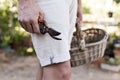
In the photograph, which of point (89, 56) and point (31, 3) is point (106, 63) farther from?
point (31, 3)

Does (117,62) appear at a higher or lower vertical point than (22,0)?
lower

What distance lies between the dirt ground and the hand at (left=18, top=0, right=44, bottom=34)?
85.4 inches

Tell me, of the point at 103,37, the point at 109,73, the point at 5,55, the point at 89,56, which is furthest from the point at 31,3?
the point at 5,55

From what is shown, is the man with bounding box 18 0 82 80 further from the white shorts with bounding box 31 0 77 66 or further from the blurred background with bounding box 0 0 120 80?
the blurred background with bounding box 0 0 120 80

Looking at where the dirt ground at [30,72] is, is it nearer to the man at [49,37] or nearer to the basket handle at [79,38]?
the basket handle at [79,38]

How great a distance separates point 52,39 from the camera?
1.97 metres

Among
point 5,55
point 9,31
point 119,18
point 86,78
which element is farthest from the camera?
point 119,18

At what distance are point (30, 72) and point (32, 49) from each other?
70cm

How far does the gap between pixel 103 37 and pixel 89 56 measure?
37 cm

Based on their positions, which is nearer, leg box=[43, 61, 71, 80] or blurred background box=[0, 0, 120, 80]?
leg box=[43, 61, 71, 80]

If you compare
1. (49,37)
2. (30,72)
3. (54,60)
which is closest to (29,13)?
(49,37)

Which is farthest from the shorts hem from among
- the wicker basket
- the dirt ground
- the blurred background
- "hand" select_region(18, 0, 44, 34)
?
the dirt ground

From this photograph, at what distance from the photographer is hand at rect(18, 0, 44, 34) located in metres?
1.87

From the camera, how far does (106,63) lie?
443cm
